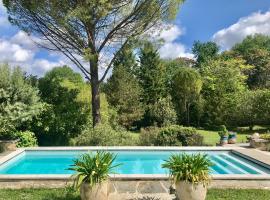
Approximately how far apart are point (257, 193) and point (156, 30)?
12.6 m

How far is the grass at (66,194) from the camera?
26.9 feet

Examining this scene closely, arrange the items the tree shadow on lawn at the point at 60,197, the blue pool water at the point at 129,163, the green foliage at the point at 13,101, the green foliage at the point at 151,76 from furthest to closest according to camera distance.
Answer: the green foliage at the point at 151,76 → the green foliage at the point at 13,101 → the blue pool water at the point at 129,163 → the tree shadow on lawn at the point at 60,197

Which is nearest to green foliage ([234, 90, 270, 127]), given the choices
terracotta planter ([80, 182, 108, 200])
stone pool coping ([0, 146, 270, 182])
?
stone pool coping ([0, 146, 270, 182])

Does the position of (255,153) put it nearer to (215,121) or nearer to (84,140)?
(84,140)

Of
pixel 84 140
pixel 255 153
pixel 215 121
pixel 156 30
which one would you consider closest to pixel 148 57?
pixel 215 121

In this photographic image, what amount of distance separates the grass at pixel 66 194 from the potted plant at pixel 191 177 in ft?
Answer: 3.80

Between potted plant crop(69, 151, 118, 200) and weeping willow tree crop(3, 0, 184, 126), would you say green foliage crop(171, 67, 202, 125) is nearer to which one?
weeping willow tree crop(3, 0, 184, 126)

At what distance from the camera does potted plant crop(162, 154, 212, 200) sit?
7105 millimetres

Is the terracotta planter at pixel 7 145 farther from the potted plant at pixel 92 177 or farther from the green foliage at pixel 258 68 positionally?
the green foliage at pixel 258 68

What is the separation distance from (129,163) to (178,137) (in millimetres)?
3900

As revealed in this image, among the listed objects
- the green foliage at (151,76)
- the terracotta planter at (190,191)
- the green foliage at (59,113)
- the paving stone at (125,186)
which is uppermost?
the green foliage at (151,76)

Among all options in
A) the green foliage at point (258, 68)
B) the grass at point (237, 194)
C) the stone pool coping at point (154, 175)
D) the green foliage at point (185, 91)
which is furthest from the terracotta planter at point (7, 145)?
the green foliage at point (258, 68)

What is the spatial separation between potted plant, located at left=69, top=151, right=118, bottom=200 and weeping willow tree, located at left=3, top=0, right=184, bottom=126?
11328 mm

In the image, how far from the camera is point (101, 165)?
287 inches
